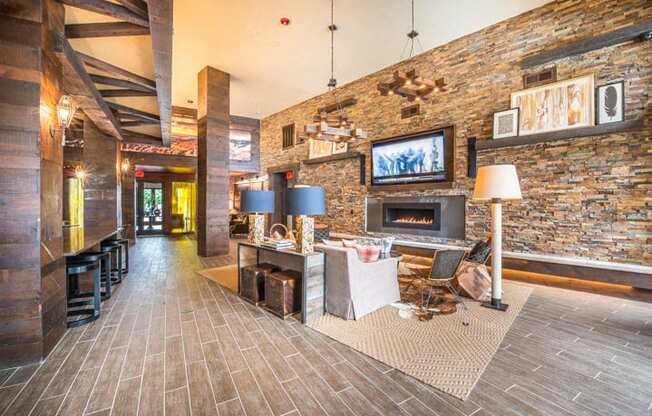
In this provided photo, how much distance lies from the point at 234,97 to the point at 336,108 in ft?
10.8

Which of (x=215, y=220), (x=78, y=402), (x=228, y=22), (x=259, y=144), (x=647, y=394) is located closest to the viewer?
(x=78, y=402)

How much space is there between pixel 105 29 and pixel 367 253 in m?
4.10

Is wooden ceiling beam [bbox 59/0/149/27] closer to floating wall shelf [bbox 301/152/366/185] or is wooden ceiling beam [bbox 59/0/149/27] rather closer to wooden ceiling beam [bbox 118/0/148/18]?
wooden ceiling beam [bbox 118/0/148/18]

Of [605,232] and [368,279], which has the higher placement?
[605,232]

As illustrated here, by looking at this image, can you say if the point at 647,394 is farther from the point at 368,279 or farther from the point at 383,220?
the point at 383,220

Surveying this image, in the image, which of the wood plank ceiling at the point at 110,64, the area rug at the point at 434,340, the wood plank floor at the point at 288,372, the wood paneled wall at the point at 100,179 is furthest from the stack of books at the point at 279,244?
the wood paneled wall at the point at 100,179

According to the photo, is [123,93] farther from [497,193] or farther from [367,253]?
[497,193]

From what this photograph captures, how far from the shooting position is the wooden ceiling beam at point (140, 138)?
27.1 feet

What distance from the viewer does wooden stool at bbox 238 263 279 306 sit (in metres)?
3.58

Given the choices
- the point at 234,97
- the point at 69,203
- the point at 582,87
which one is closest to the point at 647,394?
the point at 582,87

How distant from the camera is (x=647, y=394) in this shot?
1.92 metres

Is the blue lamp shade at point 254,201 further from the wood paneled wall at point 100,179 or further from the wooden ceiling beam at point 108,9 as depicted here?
the wood paneled wall at point 100,179

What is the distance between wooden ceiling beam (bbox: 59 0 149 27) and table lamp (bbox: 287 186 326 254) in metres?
2.42

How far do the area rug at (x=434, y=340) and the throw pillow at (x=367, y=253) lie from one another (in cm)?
63
